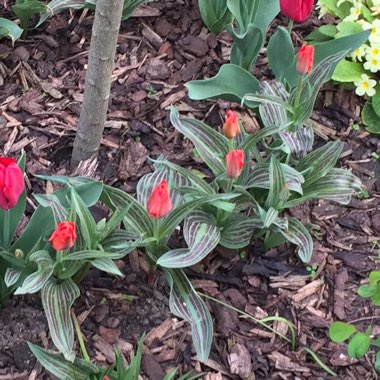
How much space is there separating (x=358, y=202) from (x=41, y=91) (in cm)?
117

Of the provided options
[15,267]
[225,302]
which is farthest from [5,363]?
[225,302]

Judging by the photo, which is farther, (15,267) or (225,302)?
(225,302)

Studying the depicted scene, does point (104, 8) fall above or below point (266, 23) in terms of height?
above

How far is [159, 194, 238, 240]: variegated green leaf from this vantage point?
2075mm

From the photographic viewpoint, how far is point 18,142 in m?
2.59

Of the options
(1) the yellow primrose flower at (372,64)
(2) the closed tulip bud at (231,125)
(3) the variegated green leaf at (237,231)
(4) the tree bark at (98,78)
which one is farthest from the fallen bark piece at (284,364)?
(1) the yellow primrose flower at (372,64)

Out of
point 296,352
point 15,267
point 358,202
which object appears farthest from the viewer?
point 358,202

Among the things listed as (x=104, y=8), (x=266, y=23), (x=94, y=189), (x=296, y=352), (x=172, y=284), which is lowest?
(x=296, y=352)

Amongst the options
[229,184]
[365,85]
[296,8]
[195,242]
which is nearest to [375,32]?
[365,85]

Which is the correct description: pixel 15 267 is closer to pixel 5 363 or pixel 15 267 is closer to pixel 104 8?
pixel 5 363

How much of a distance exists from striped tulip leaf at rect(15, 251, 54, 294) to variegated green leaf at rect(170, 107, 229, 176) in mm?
569

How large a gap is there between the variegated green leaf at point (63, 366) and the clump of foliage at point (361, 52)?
4.68 ft

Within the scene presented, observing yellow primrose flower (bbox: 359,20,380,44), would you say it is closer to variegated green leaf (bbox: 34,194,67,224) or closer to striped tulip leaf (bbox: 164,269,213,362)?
striped tulip leaf (bbox: 164,269,213,362)

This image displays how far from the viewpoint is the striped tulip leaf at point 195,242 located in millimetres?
2100
